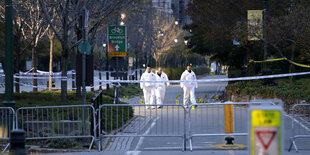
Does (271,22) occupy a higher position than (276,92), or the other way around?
(271,22)

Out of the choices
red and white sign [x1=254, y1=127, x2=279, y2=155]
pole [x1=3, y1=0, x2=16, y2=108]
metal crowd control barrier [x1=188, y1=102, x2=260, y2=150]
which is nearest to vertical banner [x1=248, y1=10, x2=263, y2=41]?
metal crowd control barrier [x1=188, y1=102, x2=260, y2=150]

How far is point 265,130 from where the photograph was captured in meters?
5.25

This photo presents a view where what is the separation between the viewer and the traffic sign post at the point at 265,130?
5.21m

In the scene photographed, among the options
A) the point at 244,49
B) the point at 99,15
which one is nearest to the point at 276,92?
the point at 99,15

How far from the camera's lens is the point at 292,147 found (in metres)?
13.1

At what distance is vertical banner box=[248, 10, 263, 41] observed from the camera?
86.3ft

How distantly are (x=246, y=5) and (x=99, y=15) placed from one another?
14307 millimetres

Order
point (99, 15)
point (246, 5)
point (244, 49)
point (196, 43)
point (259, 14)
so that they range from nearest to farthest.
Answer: point (99, 15) → point (259, 14) → point (246, 5) → point (244, 49) → point (196, 43)

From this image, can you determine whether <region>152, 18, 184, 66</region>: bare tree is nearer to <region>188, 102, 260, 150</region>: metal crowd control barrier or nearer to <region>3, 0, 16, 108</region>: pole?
<region>188, 102, 260, 150</region>: metal crowd control barrier

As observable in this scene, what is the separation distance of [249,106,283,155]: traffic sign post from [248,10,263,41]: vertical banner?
21196mm

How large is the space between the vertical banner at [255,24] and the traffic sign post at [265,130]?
21.2 metres

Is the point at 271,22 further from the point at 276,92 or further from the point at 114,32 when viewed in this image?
the point at 114,32

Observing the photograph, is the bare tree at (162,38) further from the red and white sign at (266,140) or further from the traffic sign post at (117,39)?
the red and white sign at (266,140)

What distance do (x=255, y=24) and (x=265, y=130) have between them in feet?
71.8
